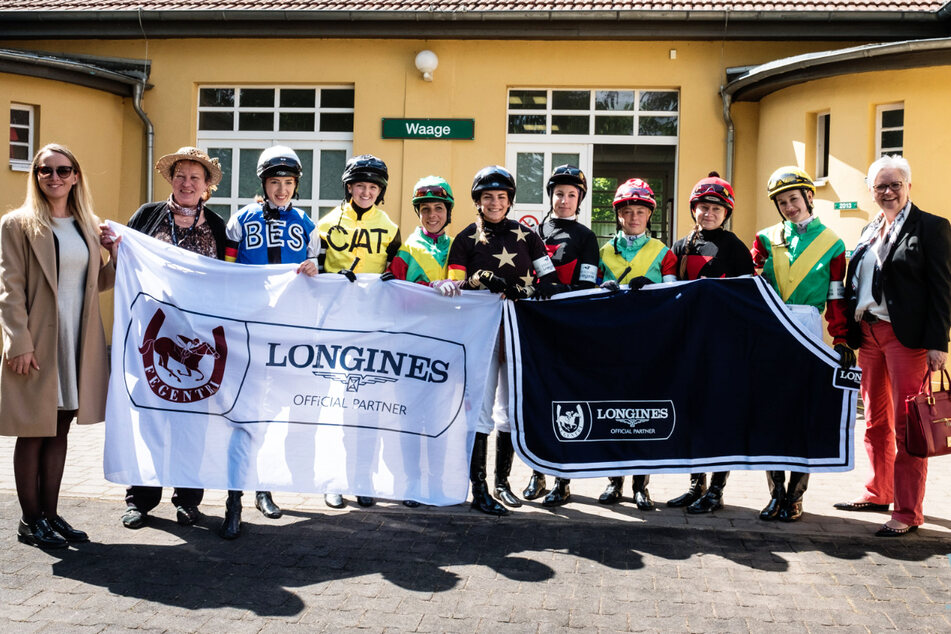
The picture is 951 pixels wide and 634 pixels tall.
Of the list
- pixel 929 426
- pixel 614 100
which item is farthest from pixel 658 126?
pixel 929 426

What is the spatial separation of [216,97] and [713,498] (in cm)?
1247

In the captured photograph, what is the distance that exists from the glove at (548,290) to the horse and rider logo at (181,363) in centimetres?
205

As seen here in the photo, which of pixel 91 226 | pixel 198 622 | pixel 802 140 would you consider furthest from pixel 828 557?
pixel 802 140

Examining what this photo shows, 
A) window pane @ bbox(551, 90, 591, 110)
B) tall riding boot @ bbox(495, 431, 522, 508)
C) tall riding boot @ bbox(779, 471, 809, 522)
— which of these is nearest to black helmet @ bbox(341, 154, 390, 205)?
tall riding boot @ bbox(495, 431, 522, 508)

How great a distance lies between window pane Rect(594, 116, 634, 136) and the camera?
48.5 feet

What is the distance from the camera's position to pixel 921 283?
5594 mm

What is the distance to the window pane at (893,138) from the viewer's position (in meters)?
12.2

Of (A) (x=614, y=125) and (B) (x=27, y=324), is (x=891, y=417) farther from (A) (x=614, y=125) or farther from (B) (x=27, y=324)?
(A) (x=614, y=125)

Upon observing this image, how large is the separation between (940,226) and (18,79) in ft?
45.4

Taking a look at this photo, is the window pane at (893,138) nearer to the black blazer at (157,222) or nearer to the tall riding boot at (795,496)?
the tall riding boot at (795,496)

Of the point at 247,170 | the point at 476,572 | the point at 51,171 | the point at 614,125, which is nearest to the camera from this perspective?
the point at 476,572

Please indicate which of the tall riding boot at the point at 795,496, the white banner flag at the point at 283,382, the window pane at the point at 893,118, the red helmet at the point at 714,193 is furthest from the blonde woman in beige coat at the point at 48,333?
the window pane at the point at 893,118

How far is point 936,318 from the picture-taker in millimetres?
5539

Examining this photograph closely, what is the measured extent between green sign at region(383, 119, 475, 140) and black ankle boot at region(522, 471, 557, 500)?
9.22m
